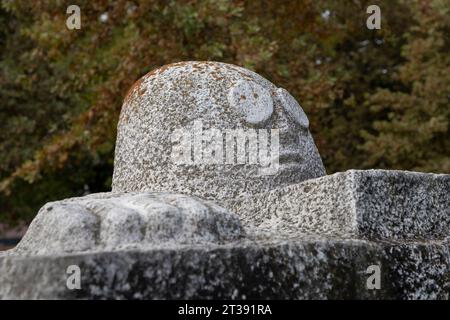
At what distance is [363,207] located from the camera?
326cm

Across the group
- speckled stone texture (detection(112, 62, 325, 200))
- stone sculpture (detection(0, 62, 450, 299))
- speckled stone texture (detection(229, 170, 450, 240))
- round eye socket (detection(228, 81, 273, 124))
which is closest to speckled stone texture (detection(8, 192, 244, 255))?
stone sculpture (detection(0, 62, 450, 299))

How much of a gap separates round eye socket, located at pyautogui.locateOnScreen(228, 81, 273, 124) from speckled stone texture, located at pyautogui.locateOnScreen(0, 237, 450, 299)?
114cm

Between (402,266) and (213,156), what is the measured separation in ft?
4.05

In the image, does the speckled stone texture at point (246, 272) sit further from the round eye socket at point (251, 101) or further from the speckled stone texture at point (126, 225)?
the round eye socket at point (251, 101)

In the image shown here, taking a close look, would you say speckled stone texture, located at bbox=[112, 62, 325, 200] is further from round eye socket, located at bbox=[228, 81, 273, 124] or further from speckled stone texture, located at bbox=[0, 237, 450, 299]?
speckled stone texture, located at bbox=[0, 237, 450, 299]

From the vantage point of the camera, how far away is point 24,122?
12477 millimetres

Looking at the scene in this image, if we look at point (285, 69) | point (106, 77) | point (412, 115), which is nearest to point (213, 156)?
point (285, 69)

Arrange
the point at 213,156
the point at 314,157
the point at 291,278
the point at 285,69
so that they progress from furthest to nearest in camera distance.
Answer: the point at 285,69
the point at 314,157
the point at 213,156
the point at 291,278

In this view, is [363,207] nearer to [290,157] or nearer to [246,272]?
[246,272]

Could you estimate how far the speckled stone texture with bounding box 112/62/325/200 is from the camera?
13.2 ft

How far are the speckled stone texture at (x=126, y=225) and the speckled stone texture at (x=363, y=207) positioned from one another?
0.50 meters

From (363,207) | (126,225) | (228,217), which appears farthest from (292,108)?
(126,225)
